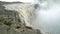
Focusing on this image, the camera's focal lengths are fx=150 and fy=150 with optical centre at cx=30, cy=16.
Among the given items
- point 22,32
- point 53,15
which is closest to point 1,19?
point 22,32

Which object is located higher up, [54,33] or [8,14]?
[8,14]

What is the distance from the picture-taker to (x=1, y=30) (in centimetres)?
222

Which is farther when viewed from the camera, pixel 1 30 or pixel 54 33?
pixel 54 33

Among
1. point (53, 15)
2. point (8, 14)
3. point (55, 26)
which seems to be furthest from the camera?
point (53, 15)

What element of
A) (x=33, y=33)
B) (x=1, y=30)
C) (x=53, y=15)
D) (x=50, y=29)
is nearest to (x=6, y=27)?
(x=1, y=30)

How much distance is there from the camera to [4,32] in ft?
7.19

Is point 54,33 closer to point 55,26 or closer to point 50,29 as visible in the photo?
point 50,29

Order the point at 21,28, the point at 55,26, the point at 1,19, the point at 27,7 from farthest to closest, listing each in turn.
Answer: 1. the point at 55,26
2. the point at 27,7
3. the point at 1,19
4. the point at 21,28

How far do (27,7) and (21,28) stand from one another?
5.84ft

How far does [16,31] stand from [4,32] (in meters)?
0.17

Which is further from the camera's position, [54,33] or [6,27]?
[54,33]

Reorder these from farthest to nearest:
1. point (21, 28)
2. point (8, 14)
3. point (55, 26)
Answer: point (55, 26), point (8, 14), point (21, 28)

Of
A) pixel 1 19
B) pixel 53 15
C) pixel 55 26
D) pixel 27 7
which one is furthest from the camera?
pixel 53 15

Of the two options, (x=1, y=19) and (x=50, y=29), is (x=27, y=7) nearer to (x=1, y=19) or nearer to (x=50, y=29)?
(x=50, y=29)
